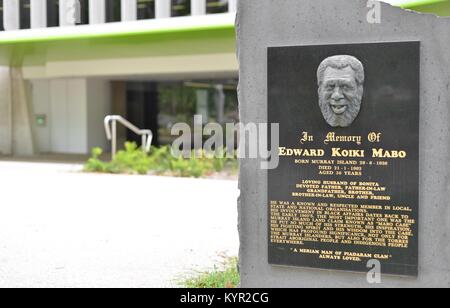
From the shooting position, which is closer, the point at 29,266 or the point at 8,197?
the point at 29,266

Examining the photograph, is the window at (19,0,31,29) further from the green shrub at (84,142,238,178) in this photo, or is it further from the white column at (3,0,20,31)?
the green shrub at (84,142,238,178)

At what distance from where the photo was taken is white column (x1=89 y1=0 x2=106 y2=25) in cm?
1839

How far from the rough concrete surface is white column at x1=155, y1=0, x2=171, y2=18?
13.9m

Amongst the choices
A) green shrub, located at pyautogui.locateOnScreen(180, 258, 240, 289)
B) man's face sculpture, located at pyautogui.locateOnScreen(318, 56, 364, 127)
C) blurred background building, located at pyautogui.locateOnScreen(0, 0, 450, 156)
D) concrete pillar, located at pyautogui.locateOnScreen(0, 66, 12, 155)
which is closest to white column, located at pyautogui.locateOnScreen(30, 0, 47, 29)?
blurred background building, located at pyautogui.locateOnScreen(0, 0, 450, 156)

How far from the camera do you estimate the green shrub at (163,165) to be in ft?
47.6

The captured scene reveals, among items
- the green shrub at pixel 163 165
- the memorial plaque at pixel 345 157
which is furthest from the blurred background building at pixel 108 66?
the memorial plaque at pixel 345 157

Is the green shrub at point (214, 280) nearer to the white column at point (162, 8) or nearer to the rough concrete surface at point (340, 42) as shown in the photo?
the rough concrete surface at point (340, 42)

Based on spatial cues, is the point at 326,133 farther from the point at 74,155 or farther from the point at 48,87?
the point at 48,87

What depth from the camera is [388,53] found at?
4.27 meters

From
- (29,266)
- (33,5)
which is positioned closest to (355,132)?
(29,266)

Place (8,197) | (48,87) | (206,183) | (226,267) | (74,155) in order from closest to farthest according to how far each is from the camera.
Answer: (226,267) → (8,197) → (206,183) → (74,155) → (48,87)

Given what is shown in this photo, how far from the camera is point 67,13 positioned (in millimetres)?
18047

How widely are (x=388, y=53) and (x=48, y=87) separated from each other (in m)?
21.5

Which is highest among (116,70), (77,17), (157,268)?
(77,17)
